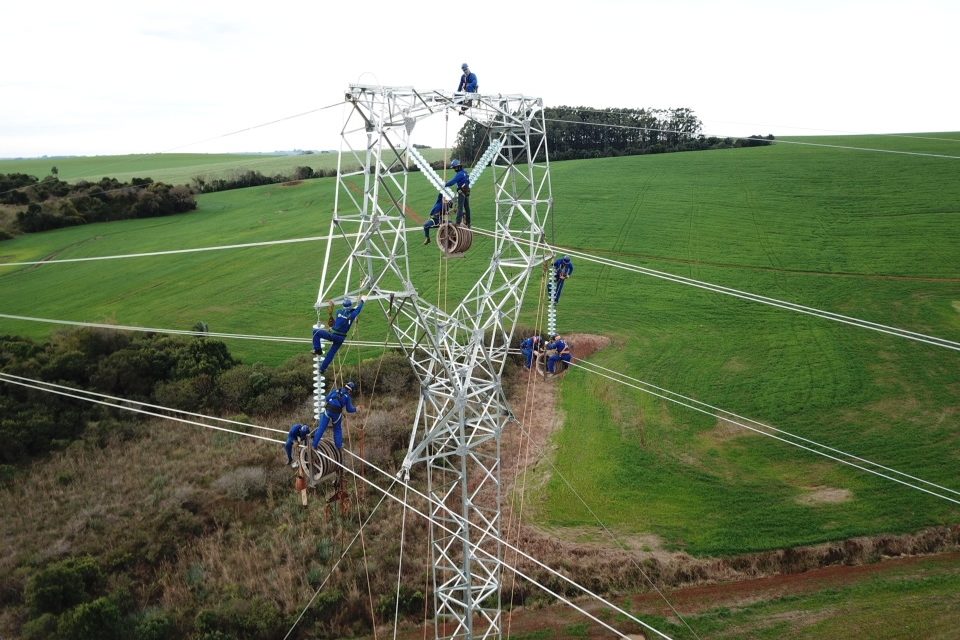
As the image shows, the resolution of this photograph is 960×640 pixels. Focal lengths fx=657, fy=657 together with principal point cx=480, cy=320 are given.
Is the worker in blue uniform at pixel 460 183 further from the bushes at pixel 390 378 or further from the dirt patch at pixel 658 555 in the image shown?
the bushes at pixel 390 378

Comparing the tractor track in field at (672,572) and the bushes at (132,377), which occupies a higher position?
the bushes at (132,377)

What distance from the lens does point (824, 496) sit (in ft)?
85.0

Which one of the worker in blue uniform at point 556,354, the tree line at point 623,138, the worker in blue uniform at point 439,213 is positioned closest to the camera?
the worker in blue uniform at point 439,213

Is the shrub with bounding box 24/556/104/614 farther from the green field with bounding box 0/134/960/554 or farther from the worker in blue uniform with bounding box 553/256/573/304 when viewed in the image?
the worker in blue uniform with bounding box 553/256/573/304

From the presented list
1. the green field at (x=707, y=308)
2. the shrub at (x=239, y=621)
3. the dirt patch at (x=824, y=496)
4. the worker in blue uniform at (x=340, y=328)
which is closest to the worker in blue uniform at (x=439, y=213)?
the worker in blue uniform at (x=340, y=328)

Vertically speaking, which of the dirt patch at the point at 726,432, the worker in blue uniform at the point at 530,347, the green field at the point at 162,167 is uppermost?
the green field at the point at 162,167

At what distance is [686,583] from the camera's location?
884 inches

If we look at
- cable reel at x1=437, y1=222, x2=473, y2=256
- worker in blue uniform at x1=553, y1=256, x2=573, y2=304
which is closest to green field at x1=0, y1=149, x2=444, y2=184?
worker in blue uniform at x1=553, y1=256, x2=573, y2=304

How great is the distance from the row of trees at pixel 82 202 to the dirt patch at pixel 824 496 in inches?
2358

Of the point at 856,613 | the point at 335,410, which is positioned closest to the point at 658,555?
the point at 856,613

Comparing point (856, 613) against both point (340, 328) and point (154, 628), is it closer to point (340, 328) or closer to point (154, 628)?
point (340, 328)

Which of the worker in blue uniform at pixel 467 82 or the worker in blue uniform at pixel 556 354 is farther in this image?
the worker in blue uniform at pixel 556 354

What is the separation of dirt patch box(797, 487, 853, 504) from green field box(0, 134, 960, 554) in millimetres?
174

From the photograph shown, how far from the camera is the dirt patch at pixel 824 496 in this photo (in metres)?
25.6
